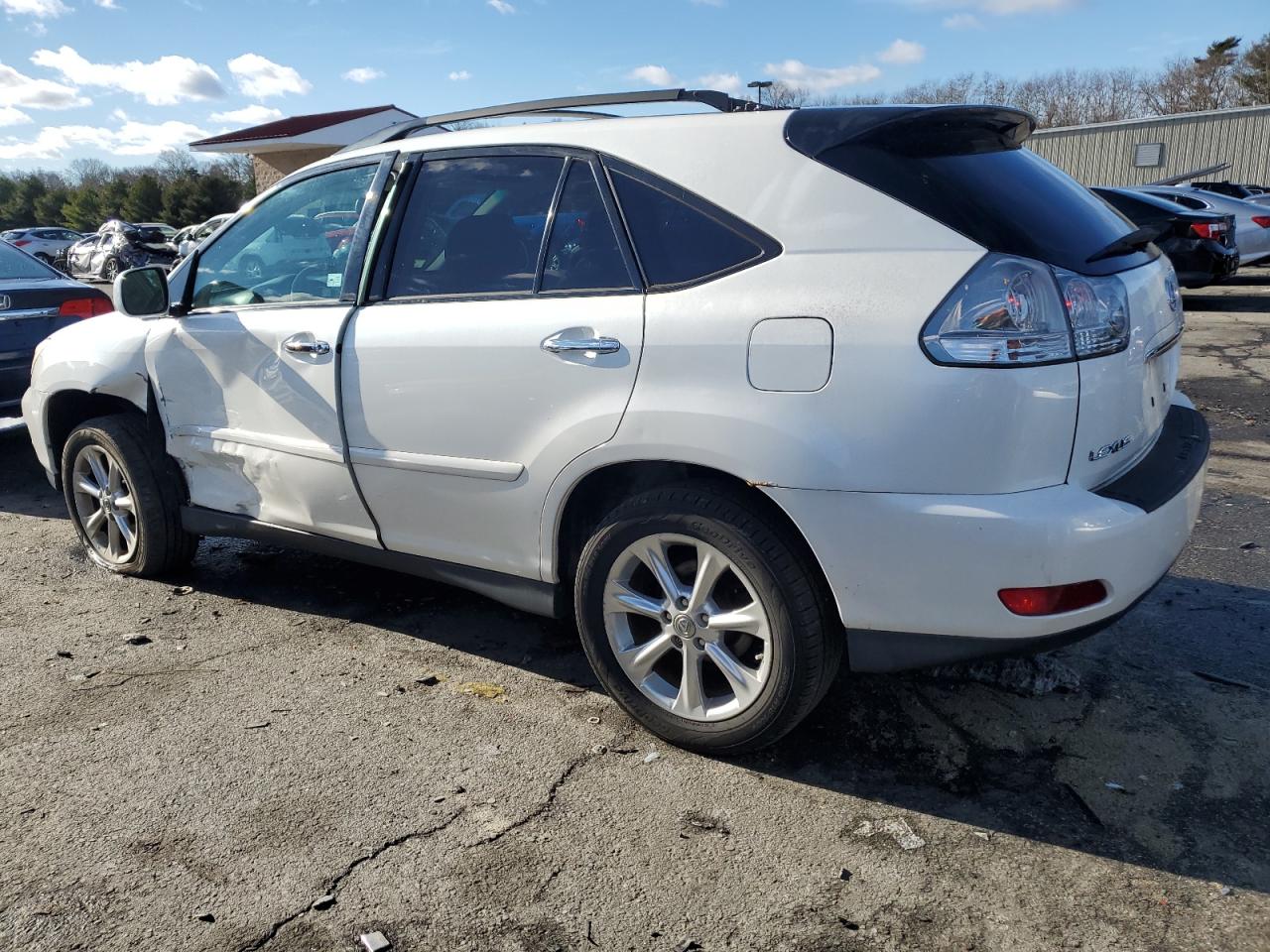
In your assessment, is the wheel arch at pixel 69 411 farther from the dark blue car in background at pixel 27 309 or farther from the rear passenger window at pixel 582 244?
the rear passenger window at pixel 582 244

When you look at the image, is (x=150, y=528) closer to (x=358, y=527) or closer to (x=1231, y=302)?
(x=358, y=527)

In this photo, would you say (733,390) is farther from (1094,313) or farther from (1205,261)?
(1205,261)

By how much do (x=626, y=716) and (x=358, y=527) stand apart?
1.18 metres

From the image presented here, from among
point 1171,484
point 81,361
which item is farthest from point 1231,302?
point 81,361

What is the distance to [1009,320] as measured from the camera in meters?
2.48

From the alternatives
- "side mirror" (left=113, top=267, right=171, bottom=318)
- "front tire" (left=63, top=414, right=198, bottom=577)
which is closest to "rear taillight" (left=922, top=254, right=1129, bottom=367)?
"side mirror" (left=113, top=267, right=171, bottom=318)

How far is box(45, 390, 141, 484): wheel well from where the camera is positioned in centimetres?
471

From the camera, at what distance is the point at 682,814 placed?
9.15ft

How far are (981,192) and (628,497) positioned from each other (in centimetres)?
126

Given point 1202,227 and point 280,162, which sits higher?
point 280,162

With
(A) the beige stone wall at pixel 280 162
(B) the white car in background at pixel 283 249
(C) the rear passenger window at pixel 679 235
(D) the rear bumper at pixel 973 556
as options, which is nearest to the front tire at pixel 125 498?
(B) the white car in background at pixel 283 249

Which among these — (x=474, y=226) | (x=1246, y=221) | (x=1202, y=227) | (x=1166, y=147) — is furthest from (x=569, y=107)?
(x=1166, y=147)

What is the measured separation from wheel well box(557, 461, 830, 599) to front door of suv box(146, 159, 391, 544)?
833 millimetres

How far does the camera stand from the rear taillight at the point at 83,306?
6930mm
